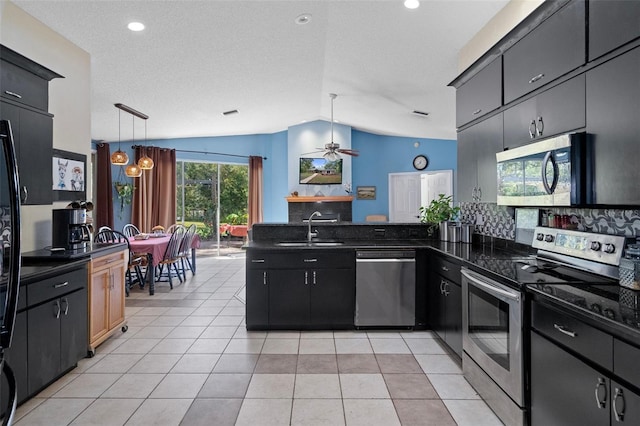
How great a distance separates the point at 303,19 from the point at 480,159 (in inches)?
89.8

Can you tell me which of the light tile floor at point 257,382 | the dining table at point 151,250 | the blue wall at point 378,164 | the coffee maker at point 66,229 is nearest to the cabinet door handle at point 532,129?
the light tile floor at point 257,382

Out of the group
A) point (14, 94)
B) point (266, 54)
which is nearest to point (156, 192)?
point (266, 54)

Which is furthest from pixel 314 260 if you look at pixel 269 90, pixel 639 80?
pixel 269 90

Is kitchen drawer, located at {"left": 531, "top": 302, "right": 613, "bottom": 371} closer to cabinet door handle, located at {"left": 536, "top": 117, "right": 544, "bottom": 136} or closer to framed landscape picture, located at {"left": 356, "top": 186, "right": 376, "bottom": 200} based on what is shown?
cabinet door handle, located at {"left": 536, "top": 117, "right": 544, "bottom": 136}

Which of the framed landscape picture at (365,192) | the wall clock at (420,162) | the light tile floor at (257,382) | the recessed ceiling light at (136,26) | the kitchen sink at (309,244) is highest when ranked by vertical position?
the recessed ceiling light at (136,26)

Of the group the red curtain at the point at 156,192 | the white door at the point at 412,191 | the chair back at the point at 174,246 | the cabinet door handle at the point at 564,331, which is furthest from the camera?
the white door at the point at 412,191

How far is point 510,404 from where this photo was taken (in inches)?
83.0

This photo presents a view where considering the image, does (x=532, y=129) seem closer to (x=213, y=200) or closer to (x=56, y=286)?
(x=56, y=286)

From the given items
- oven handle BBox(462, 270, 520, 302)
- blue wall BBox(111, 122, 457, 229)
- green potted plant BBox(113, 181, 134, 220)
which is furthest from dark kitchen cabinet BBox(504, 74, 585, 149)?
green potted plant BBox(113, 181, 134, 220)

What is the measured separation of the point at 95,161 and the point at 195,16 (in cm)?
601

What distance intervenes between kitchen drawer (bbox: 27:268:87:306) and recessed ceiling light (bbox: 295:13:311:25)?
3.08 meters

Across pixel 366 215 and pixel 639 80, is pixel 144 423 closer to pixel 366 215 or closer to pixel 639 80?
pixel 639 80

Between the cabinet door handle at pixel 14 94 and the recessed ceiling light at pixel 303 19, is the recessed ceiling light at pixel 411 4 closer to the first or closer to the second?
the recessed ceiling light at pixel 303 19

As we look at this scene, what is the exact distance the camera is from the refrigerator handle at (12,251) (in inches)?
54.2
